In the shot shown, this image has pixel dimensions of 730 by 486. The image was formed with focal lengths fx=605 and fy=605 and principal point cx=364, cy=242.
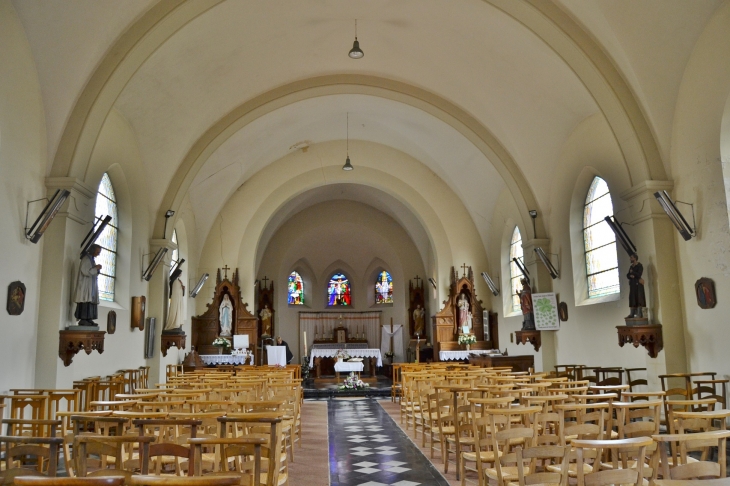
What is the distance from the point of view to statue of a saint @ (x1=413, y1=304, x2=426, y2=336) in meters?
23.3

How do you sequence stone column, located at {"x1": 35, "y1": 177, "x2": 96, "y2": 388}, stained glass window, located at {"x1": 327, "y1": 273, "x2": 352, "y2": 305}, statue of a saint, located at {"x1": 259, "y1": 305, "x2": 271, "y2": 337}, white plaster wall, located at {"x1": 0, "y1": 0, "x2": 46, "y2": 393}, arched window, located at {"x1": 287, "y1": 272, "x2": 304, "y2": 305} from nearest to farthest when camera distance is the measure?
1. white plaster wall, located at {"x1": 0, "y1": 0, "x2": 46, "y2": 393}
2. stone column, located at {"x1": 35, "y1": 177, "x2": 96, "y2": 388}
3. statue of a saint, located at {"x1": 259, "y1": 305, "x2": 271, "y2": 337}
4. arched window, located at {"x1": 287, "y1": 272, "x2": 304, "y2": 305}
5. stained glass window, located at {"x1": 327, "y1": 273, "x2": 352, "y2": 305}

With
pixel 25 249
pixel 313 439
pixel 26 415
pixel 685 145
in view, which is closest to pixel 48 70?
pixel 25 249

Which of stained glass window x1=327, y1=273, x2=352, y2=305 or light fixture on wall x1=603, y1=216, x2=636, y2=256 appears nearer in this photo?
light fixture on wall x1=603, y1=216, x2=636, y2=256

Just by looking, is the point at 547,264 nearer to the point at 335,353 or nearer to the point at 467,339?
the point at 467,339

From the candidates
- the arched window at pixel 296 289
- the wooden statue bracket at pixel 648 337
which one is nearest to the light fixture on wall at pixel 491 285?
the wooden statue bracket at pixel 648 337

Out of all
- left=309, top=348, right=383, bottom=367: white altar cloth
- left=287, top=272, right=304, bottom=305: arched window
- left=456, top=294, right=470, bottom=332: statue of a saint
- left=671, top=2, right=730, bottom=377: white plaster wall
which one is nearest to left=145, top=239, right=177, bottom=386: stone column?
left=309, top=348, right=383, bottom=367: white altar cloth

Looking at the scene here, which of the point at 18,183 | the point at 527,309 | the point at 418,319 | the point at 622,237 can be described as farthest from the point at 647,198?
the point at 418,319

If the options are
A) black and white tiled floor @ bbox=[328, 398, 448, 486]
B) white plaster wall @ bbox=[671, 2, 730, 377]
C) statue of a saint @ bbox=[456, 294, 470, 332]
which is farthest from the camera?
statue of a saint @ bbox=[456, 294, 470, 332]

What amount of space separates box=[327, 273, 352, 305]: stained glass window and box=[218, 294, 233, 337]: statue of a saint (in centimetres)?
940

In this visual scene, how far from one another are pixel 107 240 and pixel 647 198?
1014 cm

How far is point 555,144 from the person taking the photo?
13.5 meters

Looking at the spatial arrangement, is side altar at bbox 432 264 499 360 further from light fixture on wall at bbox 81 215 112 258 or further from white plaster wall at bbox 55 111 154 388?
light fixture on wall at bbox 81 215 112 258

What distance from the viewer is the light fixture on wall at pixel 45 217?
28.5 ft

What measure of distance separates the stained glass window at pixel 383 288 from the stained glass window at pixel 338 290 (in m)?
1.34
